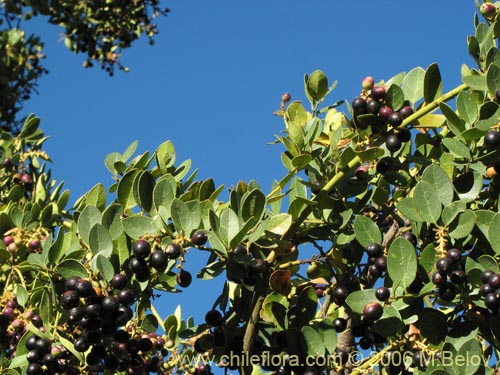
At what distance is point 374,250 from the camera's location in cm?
195

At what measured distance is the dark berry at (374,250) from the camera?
195 centimetres

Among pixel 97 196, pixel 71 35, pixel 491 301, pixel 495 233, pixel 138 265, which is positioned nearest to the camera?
pixel 491 301

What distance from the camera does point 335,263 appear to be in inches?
82.2

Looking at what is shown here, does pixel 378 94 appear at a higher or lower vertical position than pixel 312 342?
higher

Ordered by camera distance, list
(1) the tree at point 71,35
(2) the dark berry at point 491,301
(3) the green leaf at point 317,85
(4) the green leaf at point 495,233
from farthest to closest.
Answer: (1) the tree at point 71,35 → (3) the green leaf at point 317,85 → (4) the green leaf at point 495,233 → (2) the dark berry at point 491,301

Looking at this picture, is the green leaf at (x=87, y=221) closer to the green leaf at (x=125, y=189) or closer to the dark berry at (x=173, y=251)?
the green leaf at (x=125, y=189)

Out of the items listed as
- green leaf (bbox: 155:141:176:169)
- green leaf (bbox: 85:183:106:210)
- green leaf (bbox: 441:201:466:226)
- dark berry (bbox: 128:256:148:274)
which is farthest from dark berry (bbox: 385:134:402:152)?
green leaf (bbox: 85:183:106:210)

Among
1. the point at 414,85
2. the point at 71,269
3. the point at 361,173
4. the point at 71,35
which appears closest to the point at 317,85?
the point at 414,85

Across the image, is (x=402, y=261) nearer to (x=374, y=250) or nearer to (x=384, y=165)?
(x=374, y=250)

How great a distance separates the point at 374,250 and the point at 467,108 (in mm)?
401

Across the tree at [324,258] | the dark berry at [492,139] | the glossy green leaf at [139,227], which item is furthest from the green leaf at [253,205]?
the dark berry at [492,139]

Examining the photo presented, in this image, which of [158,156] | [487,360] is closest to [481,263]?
[487,360]

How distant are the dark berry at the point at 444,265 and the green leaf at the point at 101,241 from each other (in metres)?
0.74

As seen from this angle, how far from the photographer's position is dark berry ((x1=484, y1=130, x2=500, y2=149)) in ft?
6.29
